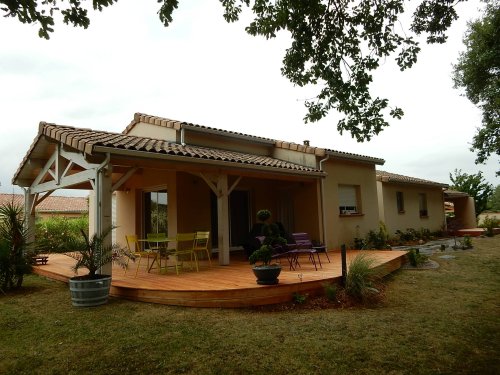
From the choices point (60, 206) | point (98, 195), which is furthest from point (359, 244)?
point (60, 206)

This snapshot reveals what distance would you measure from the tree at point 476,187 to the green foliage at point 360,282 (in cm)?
2244

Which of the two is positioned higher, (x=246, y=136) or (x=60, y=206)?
(x=246, y=136)

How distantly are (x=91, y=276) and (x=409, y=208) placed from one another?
15987 mm

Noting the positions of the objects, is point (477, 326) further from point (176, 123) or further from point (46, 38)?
point (176, 123)

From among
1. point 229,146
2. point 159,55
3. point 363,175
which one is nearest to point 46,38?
point 159,55

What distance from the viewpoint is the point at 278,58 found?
5.75 metres

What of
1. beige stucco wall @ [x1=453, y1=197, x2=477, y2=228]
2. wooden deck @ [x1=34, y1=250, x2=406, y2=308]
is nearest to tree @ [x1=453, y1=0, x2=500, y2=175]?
beige stucco wall @ [x1=453, y1=197, x2=477, y2=228]

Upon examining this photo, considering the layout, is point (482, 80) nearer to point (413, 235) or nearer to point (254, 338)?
point (413, 235)

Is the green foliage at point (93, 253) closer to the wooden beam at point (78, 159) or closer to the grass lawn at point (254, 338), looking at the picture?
the grass lawn at point (254, 338)

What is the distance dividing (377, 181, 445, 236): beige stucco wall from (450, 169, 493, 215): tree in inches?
226

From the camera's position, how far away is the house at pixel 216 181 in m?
8.42

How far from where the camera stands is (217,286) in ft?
19.5

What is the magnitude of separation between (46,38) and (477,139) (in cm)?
2137

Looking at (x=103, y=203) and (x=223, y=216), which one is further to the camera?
(x=223, y=216)
